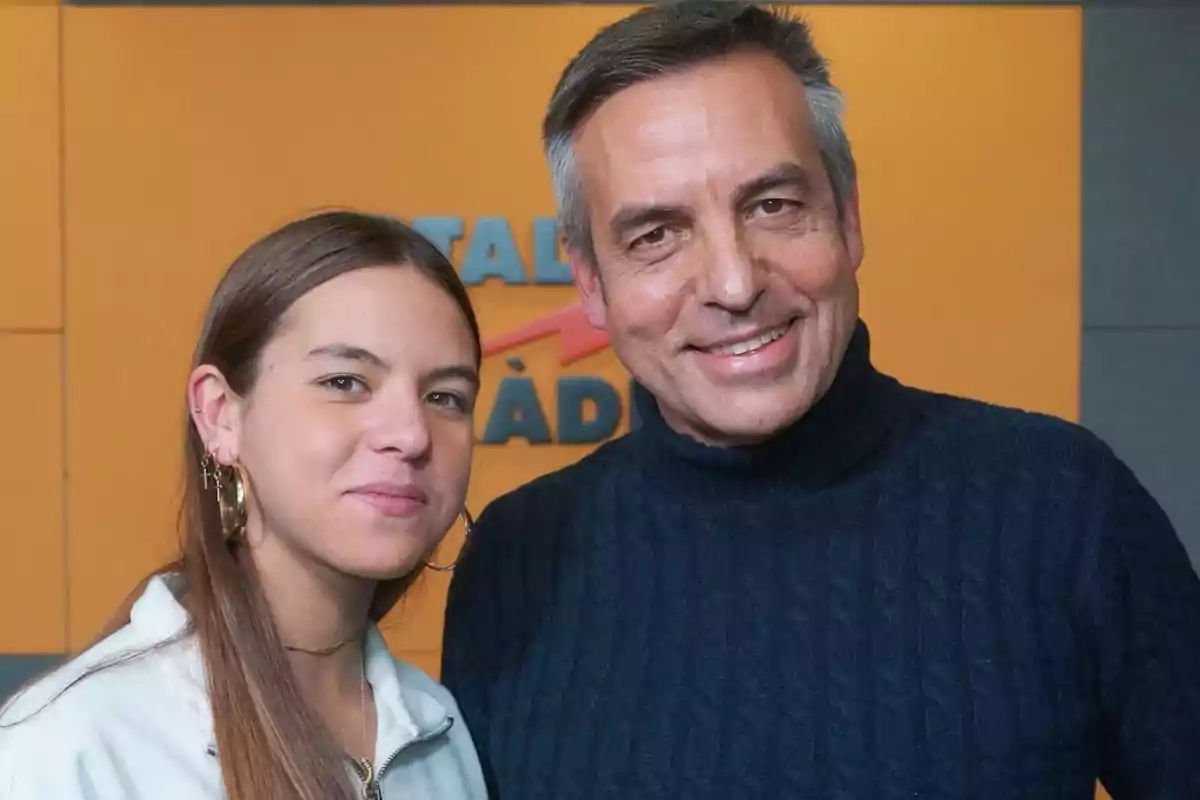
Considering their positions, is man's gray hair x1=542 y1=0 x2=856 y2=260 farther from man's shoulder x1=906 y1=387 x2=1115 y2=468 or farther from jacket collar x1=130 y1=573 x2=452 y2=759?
jacket collar x1=130 y1=573 x2=452 y2=759

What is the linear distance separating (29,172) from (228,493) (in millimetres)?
1721

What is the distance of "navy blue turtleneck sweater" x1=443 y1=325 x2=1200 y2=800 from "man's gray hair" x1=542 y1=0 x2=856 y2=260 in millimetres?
254

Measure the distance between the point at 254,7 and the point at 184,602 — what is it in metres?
1.79

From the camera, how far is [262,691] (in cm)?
120

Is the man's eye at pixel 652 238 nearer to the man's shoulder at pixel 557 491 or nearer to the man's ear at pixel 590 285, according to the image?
the man's ear at pixel 590 285

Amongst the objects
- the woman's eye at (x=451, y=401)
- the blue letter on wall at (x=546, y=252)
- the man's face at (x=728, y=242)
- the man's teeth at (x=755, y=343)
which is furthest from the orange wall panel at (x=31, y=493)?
the man's teeth at (x=755, y=343)

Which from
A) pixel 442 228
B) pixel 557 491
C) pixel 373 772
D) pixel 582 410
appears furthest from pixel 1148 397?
pixel 373 772

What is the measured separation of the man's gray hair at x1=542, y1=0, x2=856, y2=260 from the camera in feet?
4.17

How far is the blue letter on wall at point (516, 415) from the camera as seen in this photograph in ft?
8.55

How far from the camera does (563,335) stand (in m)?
2.62

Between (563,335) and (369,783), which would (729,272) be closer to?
(369,783)

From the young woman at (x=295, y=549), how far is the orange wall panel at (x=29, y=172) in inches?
61.6

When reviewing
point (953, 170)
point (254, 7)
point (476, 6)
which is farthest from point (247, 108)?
point (953, 170)

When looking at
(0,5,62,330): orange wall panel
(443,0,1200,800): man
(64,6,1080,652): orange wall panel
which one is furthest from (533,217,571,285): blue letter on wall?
(443,0,1200,800): man
